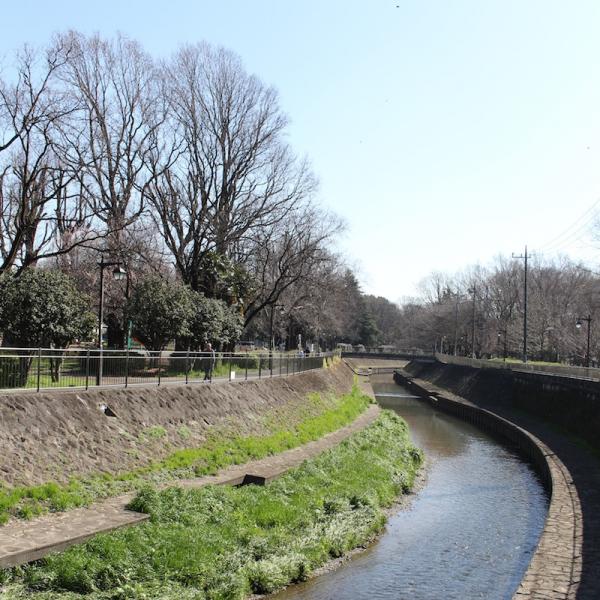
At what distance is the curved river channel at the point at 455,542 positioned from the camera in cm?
1179

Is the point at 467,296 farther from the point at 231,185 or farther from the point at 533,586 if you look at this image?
the point at 533,586

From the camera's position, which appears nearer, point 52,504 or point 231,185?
point 52,504

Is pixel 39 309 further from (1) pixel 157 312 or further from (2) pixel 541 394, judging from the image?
(2) pixel 541 394

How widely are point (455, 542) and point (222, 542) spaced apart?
6.32 meters

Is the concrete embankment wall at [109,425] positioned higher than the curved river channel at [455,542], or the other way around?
the concrete embankment wall at [109,425]

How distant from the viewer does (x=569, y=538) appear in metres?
13.4

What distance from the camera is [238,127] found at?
39.5 m

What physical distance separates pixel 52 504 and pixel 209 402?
375 inches

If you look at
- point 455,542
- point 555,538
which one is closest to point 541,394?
point 455,542

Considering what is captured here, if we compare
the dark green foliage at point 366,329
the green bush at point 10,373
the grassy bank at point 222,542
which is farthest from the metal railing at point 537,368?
the dark green foliage at point 366,329

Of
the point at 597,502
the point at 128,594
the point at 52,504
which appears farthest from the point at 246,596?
the point at 597,502

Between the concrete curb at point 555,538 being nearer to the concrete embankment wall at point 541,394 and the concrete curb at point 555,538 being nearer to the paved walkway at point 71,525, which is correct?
the concrete embankment wall at point 541,394

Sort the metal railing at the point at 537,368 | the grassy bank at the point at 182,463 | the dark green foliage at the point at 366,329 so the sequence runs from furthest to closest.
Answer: the dark green foliage at the point at 366,329, the metal railing at the point at 537,368, the grassy bank at the point at 182,463

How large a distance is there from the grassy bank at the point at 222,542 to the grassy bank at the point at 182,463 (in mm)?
1160
